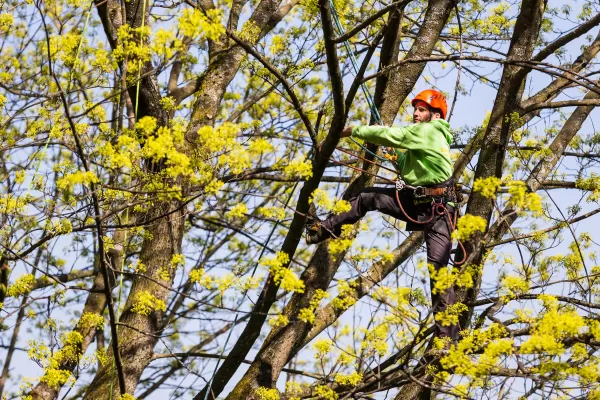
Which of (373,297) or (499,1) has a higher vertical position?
(499,1)

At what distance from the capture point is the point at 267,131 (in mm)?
11133

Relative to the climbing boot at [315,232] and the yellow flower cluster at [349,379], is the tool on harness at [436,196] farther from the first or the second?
the yellow flower cluster at [349,379]

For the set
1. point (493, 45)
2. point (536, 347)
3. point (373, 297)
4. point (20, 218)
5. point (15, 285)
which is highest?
point (493, 45)

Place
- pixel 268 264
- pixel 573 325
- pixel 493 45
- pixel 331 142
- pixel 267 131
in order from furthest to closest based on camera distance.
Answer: pixel 267 131, pixel 493 45, pixel 331 142, pixel 268 264, pixel 573 325

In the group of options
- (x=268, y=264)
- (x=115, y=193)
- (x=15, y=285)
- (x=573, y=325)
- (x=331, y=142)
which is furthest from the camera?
(x=15, y=285)

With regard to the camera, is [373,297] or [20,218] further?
[20,218]

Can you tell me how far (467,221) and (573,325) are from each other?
0.87 metres

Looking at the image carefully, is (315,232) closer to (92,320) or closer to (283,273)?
(283,273)

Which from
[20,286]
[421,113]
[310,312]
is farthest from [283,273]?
[20,286]

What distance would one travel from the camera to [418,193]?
22.2ft

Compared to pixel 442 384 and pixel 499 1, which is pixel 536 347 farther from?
pixel 499 1

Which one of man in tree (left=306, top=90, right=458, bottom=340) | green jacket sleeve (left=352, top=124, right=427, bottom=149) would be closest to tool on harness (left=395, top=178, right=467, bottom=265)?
man in tree (left=306, top=90, right=458, bottom=340)

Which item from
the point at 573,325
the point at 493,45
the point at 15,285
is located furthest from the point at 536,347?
the point at 493,45

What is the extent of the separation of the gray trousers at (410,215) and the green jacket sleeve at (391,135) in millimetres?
480
